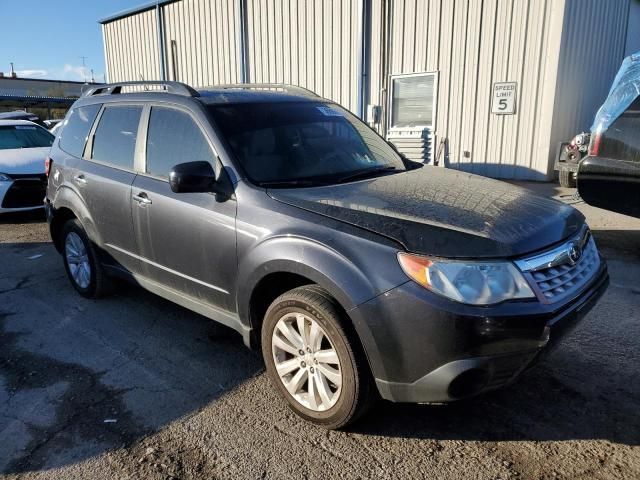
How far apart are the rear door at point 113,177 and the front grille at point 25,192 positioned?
4.30m

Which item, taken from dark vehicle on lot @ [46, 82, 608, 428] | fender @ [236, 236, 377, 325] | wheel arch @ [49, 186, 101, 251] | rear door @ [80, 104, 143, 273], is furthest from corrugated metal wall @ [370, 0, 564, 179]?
fender @ [236, 236, 377, 325]

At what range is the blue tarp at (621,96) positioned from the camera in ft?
16.6

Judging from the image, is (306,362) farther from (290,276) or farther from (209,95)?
(209,95)

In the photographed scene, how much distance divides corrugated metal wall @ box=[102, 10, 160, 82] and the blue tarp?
1471cm

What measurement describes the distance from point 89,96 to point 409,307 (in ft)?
13.3

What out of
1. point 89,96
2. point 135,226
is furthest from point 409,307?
point 89,96

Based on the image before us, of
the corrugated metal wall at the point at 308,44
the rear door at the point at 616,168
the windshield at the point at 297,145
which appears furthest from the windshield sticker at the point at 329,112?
the corrugated metal wall at the point at 308,44

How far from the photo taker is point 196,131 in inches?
136

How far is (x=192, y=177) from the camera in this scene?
3.04 m

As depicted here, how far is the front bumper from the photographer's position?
226 cm

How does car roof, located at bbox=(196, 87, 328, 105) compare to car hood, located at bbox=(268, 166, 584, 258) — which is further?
car roof, located at bbox=(196, 87, 328, 105)

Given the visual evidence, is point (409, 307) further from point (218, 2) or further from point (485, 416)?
point (218, 2)

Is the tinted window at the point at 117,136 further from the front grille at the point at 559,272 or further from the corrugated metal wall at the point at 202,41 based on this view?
the corrugated metal wall at the point at 202,41

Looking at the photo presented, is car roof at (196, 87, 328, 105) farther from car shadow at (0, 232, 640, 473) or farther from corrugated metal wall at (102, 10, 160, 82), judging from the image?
corrugated metal wall at (102, 10, 160, 82)
